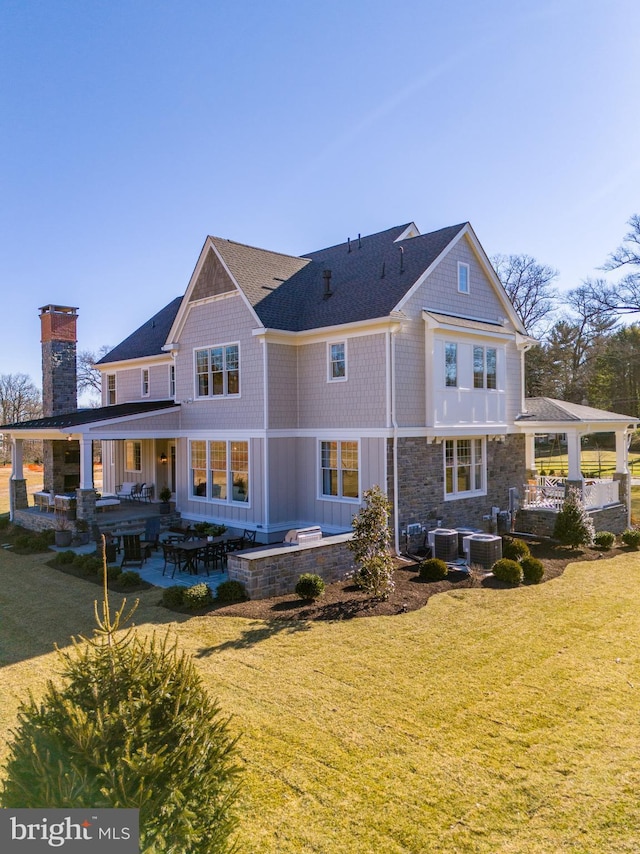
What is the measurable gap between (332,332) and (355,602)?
8.41 metres

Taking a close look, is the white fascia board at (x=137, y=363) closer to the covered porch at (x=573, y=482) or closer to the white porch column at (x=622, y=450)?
the covered porch at (x=573, y=482)

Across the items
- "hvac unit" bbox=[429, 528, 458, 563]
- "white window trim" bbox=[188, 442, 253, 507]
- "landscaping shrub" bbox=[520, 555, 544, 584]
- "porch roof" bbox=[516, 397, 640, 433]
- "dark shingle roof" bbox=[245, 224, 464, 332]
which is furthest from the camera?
"porch roof" bbox=[516, 397, 640, 433]

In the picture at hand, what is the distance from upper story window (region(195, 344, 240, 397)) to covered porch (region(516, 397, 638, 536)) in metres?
10.2

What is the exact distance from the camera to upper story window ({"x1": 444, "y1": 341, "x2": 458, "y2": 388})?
16.8 m

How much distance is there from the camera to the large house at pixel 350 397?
52.2 feet

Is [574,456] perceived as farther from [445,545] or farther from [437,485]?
[445,545]

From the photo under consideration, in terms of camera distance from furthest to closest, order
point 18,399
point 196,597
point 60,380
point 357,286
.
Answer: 1. point 18,399
2. point 60,380
3. point 357,286
4. point 196,597

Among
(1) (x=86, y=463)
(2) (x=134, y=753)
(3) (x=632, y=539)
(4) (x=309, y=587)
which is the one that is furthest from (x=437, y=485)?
(2) (x=134, y=753)

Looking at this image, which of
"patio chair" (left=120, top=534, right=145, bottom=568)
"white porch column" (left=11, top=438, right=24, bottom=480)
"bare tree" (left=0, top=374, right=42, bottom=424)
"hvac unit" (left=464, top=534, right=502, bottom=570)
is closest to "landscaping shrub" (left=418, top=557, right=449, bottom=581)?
"hvac unit" (left=464, top=534, right=502, bottom=570)

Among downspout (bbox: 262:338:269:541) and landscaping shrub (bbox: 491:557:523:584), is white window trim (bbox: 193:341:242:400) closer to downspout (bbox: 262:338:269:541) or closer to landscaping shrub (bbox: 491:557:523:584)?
downspout (bbox: 262:338:269:541)

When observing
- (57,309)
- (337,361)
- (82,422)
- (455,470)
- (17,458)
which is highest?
(57,309)

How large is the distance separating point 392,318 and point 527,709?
1052 centimetres

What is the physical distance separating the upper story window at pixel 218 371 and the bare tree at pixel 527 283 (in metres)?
34.3

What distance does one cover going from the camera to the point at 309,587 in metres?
11.4
